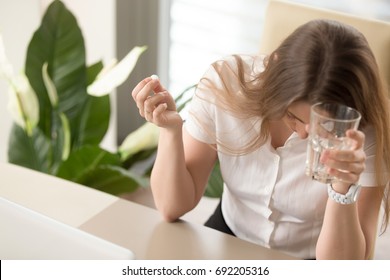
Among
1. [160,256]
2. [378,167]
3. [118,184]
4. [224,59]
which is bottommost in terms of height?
[118,184]

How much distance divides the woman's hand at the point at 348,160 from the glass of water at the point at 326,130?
0.01 metres

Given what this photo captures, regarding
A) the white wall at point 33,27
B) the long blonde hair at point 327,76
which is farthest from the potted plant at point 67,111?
the long blonde hair at point 327,76

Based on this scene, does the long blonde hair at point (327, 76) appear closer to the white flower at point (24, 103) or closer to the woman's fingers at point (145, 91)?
the woman's fingers at point (145, 91)

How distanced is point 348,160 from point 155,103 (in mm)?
390

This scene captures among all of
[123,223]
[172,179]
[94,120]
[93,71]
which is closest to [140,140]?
[94,120]

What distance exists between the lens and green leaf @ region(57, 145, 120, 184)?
1986 mm

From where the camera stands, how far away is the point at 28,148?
2.15m

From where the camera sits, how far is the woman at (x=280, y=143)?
3.62ft

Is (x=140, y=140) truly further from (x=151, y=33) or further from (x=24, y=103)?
(x=151, y=33)

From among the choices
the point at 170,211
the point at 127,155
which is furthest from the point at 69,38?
the point at 170,211

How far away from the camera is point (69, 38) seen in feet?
6.73

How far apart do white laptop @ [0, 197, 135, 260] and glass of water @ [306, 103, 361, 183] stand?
37 centimetres
